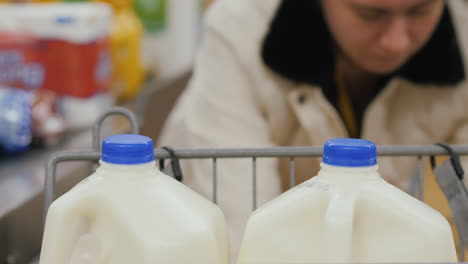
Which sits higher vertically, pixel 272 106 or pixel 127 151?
pixel 127 151

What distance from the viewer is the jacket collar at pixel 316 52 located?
151cm

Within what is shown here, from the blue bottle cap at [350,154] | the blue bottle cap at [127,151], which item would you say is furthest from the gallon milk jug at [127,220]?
the blue bottle cap at [350,154]

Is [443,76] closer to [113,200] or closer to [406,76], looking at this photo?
[406,76]

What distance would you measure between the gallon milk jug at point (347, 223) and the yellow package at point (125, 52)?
198 cm

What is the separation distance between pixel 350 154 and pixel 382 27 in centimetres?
66

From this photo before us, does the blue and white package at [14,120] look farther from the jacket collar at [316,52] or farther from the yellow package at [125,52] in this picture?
the yellow package at [125,52]

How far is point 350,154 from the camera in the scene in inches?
27.6

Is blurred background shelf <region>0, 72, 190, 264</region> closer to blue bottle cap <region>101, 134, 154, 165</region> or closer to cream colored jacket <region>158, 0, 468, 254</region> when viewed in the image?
cream colored jacket <region>158, 0, 468, 254</region>

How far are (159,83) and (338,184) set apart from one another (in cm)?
236

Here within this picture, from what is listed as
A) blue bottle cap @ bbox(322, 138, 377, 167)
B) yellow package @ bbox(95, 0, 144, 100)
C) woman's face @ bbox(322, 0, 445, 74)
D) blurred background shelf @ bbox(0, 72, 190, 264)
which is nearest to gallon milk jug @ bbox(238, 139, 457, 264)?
blue bottle cap @ bbox(322, 138, 377, 167)

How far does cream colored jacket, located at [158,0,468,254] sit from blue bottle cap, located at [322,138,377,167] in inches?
28.3

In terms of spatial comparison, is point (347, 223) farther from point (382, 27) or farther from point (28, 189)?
point (28, 189)

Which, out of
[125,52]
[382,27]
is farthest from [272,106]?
[125,52]

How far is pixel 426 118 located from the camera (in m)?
1.56
